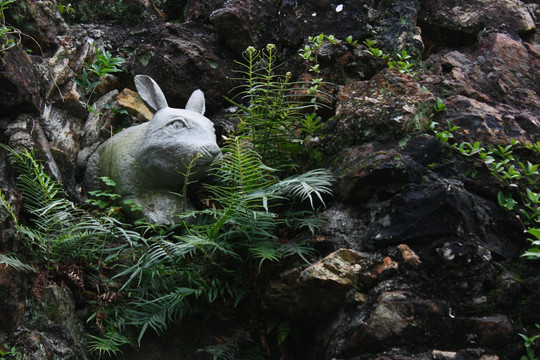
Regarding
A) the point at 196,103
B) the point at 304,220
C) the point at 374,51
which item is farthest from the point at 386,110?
the point at 196,103

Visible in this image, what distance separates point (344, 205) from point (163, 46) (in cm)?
261

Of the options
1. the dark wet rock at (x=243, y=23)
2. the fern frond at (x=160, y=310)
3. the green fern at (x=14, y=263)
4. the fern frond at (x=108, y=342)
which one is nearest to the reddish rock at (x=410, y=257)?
the fern frond at (x=160, y=310)

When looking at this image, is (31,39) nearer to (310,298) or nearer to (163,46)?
(163,46)

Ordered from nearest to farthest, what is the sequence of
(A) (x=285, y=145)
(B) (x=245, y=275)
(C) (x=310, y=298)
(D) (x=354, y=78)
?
(C) (x=310, y=298), (B) (x=245, y=275), (A) (x=285, y=145), (D) (x=354, y=78)

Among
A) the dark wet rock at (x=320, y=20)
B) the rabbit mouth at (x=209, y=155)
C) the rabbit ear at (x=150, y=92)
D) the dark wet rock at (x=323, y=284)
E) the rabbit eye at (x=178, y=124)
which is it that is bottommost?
the dark wet rock at (x=323, y=284)

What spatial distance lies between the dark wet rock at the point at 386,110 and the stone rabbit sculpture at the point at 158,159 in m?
1.00

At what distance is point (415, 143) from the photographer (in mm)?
3332

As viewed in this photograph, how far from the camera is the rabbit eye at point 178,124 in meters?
3.89

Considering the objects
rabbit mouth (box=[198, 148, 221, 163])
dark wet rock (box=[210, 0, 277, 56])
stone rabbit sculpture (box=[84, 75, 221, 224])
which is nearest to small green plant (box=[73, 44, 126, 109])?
stone rabbit sculpture (box=[84, 75, 221, 224])

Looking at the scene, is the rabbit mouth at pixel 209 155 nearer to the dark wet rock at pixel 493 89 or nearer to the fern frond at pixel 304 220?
the fern frond at pixel 304 220

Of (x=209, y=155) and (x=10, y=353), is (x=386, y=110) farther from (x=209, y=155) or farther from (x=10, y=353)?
(x=10, y=353)

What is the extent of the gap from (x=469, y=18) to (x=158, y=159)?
9.99 feet

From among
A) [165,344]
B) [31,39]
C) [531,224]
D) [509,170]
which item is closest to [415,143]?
→ [509,170]

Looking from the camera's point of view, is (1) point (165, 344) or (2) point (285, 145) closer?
(1) point (165, 344)
